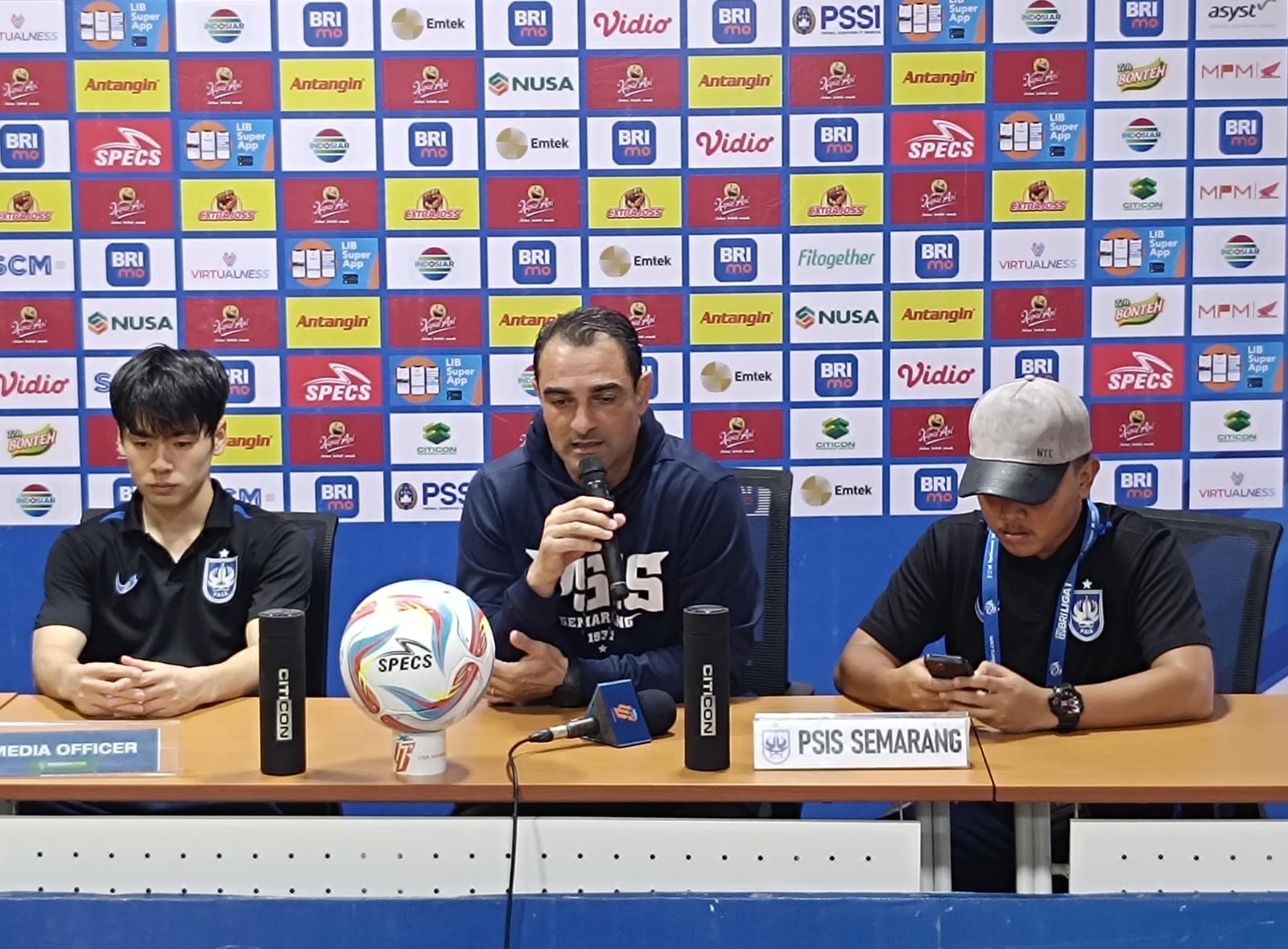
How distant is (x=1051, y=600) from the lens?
2332 millimetres

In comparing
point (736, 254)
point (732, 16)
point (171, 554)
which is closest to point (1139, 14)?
point (732, 16)

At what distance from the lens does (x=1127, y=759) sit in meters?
1.95

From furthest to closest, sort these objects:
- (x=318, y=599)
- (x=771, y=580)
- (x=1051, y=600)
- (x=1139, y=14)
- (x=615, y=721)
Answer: (x=1139, y=14), (x=771, y=580), (x=318, y=599), (x=1051, y=600), (x=615, y=721)

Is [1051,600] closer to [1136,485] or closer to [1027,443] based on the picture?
[1027,443]

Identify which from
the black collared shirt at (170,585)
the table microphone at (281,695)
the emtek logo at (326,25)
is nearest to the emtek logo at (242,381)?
the emtek logo at (326,25)

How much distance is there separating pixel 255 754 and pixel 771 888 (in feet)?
2.54

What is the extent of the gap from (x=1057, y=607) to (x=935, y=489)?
147 centimetres

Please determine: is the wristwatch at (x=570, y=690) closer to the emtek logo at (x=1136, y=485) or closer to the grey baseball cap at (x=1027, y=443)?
the grey baseball cap at (x=1027, y=443)

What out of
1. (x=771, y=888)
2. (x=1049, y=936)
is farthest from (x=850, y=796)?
(x=1049, y=936)

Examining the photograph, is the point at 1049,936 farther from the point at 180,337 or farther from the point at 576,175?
the point at 180,337

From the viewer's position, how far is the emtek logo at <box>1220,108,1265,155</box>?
3.64 metres

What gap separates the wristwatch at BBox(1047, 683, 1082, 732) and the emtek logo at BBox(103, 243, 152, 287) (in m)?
2.66

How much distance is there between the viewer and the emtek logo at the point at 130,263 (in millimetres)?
3675

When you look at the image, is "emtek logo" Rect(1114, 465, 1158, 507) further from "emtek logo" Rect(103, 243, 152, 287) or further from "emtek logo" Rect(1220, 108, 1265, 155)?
"emtek logo" Rect(103, 243, 152, 287)
